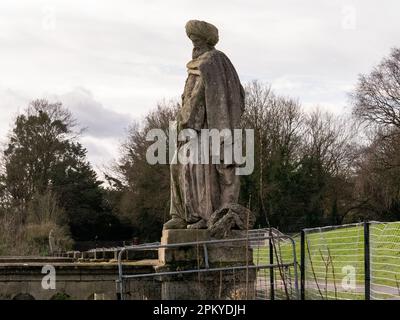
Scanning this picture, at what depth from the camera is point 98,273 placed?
37.6 feet

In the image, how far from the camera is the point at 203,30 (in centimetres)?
1140

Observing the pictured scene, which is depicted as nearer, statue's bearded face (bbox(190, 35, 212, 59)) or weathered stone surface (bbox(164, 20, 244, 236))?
weathered stone surface (bbox(164, 20, 244, 236))

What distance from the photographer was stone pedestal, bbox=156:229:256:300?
10.6 metres

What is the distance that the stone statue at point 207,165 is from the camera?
1104 centimetres

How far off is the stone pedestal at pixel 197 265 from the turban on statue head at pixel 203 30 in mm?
2937

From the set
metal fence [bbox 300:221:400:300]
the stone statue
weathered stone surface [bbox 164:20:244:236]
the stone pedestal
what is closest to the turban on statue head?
the stone statue

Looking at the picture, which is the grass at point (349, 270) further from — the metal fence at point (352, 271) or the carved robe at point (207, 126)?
the carved robe at point (207, 126)

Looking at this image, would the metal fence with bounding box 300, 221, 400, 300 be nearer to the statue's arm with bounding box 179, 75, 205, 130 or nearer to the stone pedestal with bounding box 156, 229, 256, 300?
the stone pedestal with bounding box 156, 229, 256, 300

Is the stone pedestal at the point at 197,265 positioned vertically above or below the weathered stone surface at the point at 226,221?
below

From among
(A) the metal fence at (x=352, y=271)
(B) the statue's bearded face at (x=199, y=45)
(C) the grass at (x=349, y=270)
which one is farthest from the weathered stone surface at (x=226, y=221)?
(B) the statue's bearded face at (x=199, y=45)

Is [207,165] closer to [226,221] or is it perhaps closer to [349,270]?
[226,221]

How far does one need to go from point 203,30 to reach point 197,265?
352 centimetres

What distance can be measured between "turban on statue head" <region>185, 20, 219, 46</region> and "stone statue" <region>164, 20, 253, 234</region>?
25 millimetres

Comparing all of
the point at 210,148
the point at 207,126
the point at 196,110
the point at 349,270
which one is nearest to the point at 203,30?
the point at 196,110
